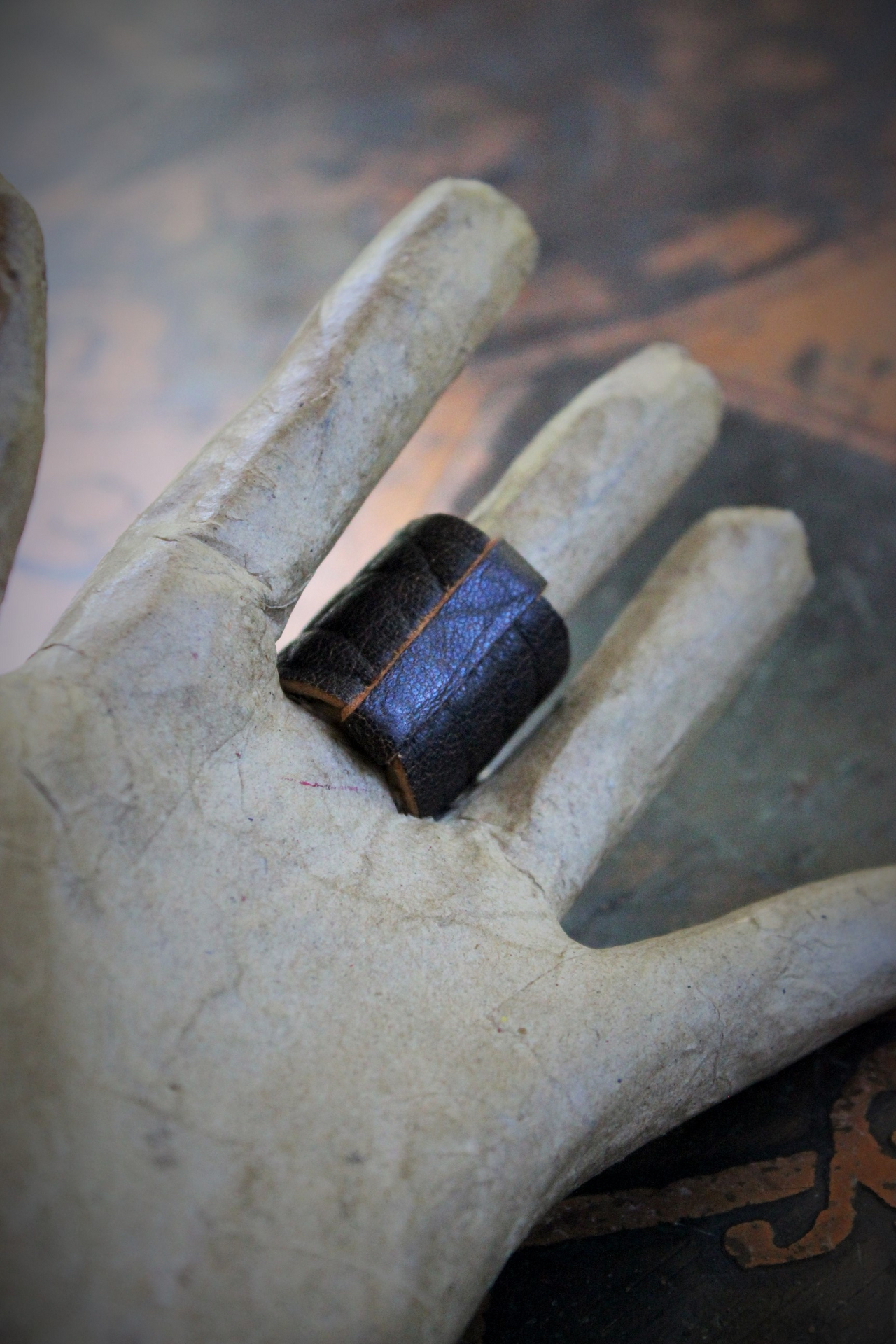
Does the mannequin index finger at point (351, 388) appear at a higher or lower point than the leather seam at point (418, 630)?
higher

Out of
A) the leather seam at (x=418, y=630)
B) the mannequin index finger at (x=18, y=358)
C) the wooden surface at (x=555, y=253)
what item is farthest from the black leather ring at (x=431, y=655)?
the wooden surface at (x=555, y=253)

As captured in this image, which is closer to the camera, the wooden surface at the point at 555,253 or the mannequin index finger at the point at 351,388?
the mannequin index finger at the point at 351,388

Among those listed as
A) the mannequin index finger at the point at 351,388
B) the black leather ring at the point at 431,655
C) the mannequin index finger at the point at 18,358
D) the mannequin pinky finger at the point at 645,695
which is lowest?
the mannequin pinky finger at the point at 645,695

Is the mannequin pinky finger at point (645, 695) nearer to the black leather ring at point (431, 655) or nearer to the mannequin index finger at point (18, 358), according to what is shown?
the black leather ring at point (431, 655)

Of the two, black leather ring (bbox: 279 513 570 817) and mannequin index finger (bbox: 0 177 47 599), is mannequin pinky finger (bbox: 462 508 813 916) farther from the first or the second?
mannequin index finger (bbox: 0 177 47 599)

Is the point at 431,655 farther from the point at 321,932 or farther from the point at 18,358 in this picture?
the point at 18,358

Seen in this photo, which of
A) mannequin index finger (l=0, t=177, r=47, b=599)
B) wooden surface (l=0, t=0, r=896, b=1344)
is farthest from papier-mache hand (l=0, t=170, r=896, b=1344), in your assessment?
wooden surface (l=0, t=0, r=896, b=1344)
